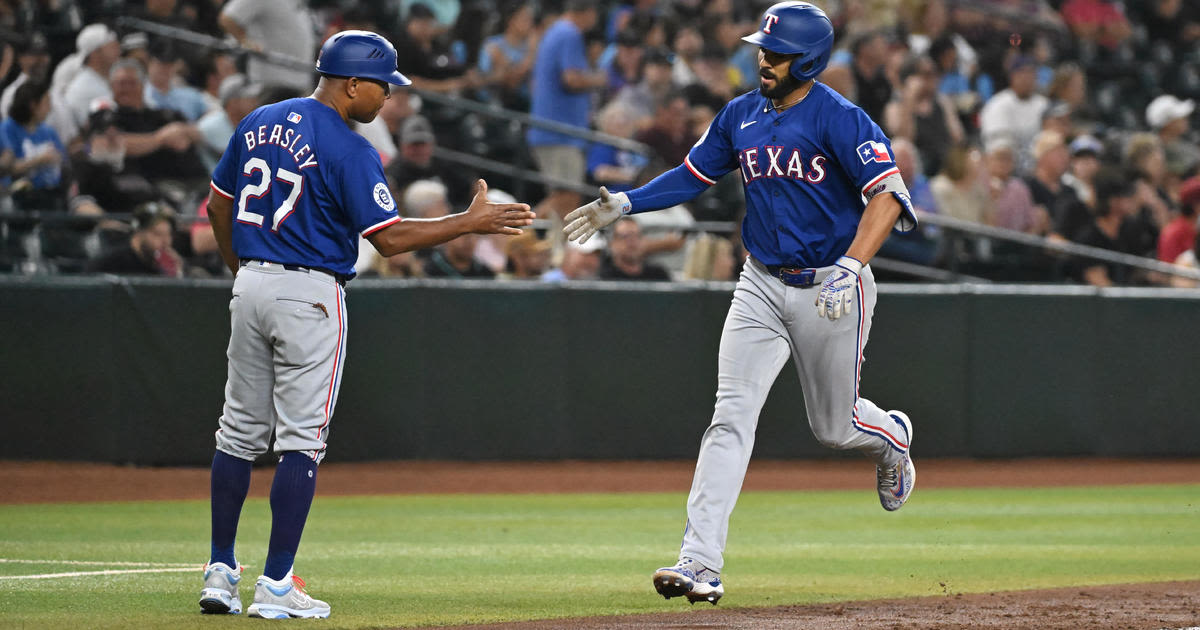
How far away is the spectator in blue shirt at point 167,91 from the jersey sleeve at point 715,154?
22.6ft

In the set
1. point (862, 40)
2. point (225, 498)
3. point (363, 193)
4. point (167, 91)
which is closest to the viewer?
point (363, 193)

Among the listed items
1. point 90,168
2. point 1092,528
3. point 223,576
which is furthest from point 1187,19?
point 223,576

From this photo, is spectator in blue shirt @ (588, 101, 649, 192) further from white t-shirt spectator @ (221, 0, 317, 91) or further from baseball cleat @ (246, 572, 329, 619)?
baseball cleat @ (246, 572, 329, 619)

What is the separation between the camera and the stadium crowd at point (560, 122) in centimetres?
1138

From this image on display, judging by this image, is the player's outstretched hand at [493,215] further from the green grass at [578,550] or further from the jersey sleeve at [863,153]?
the green grass at [578,550]

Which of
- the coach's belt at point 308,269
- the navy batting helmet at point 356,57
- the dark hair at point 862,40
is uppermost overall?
the dark hair at point 862,40

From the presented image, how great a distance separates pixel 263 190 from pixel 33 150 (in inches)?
265

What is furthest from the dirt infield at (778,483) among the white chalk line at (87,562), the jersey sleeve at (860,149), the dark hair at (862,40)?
the dark hair at (862,40)

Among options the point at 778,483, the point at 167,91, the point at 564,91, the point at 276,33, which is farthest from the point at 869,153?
the point at 564,91

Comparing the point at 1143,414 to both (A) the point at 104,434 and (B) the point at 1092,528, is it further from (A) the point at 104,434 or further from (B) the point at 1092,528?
(A) the point at 104,434

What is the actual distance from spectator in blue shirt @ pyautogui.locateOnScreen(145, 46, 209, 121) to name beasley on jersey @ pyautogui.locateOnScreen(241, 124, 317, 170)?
274 inches

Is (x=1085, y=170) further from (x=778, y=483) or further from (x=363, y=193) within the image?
(x=363, y=193)

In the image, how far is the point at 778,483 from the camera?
1155 cm

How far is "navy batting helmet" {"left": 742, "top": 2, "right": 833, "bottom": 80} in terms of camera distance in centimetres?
575
